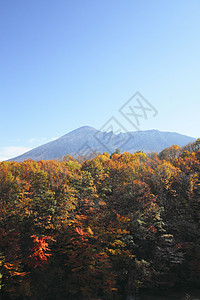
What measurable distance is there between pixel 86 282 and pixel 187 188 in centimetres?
1537

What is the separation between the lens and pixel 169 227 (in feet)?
81.6

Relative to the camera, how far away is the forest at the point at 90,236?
19922 mm

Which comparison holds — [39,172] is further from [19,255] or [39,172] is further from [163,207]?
[163,207]

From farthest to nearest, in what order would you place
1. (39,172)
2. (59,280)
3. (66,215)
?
(39,172) → (66,215) → (59,280)

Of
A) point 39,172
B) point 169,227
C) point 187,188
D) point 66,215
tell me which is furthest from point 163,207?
point 39,172

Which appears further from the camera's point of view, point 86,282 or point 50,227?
point 50,227

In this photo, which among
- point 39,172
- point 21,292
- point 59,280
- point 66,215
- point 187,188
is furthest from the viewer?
point 187,188

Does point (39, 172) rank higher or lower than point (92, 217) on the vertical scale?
higher

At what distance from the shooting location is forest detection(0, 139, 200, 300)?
19.9 m

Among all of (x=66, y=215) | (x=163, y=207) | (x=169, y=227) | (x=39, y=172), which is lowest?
(x=169, y=227)

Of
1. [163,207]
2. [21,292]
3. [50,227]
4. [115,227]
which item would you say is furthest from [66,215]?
[163,207]

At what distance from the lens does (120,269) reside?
21.8 m

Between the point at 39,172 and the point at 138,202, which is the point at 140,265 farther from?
the point at 39,172

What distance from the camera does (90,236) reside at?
66.3 ft
